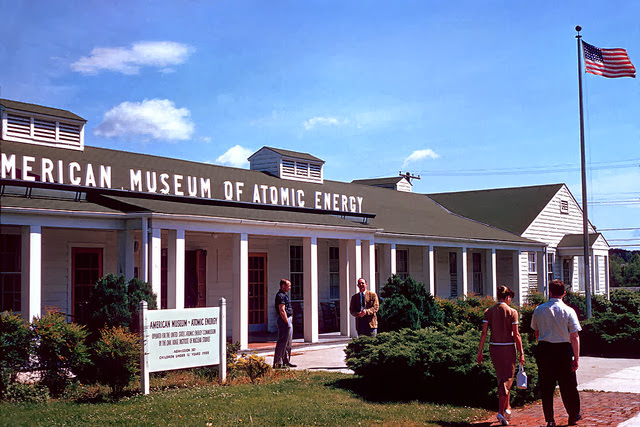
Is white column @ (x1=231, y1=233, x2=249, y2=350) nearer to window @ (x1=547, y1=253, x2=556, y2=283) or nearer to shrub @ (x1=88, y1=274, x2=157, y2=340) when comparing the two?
shrub @ (x1=88, y1=274, x2=157, y2=340)

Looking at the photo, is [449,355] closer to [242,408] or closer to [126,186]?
[242,408]

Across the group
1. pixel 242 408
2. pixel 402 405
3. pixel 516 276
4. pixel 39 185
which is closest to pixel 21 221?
pixel 39 185

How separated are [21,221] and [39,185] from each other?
1.40 m

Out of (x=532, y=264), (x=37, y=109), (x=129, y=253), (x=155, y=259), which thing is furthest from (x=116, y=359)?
(x=532, y=264)

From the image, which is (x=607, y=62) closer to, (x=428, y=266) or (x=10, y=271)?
(x=428, y=266)

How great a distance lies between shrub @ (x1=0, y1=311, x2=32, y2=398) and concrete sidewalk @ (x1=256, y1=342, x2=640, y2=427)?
5676mm

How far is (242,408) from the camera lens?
9414 millimetres

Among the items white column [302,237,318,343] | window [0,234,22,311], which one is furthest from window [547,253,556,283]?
window [0,234,22,311]

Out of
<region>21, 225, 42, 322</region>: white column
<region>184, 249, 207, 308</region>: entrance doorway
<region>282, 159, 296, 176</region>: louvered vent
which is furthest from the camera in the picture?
<region>282, 159, 296, 176</region>: louvered vent

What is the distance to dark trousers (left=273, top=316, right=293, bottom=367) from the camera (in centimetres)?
1371

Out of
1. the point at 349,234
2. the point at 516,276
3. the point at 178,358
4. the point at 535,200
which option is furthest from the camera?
the point at 535,200

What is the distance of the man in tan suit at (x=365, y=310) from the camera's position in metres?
13.9

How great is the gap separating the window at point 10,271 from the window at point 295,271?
31.0 ft

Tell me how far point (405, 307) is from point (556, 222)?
2503 cm
